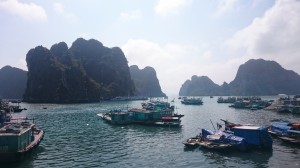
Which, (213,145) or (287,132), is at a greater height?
(287,132)

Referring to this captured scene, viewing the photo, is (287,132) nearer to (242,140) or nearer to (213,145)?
(242,140)

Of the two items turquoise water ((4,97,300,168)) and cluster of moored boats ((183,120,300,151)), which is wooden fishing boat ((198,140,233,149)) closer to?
cluster of moored boats ((183,120,300,151))

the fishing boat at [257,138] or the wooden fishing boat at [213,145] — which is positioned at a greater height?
the fishing boat at [257,138]

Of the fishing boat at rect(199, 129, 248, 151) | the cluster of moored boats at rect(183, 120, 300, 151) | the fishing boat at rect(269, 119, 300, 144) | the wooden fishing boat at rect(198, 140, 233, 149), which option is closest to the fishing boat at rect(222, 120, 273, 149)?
the cluster of moored boats at rect(183, 120, 300, 151)

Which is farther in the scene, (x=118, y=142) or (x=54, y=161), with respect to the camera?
(x=118, y=142)

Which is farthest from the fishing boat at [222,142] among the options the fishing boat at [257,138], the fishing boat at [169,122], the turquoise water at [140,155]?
the fishing boat at [169,122]

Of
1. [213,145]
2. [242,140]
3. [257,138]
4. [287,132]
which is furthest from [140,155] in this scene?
[287,132]

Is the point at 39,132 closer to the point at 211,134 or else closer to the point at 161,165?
the point at 161,165

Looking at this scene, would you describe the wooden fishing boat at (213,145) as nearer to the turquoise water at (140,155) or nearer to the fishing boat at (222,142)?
the fishing boat at (222,142)

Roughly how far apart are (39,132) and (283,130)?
46.1 m

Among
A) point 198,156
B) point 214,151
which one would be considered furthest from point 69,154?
point 214,151

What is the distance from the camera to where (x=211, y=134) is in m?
48.1

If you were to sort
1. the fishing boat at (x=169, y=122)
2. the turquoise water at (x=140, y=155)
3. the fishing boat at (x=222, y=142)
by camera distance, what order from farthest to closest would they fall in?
the fishing boat at (x=169, y=122)
the fishing boat at (x=222, y=142)
the turquoise water at (x=140, y=155)

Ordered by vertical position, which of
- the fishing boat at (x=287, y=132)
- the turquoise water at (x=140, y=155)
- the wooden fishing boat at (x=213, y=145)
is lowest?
the turquoise water at (x=140, y=155)
